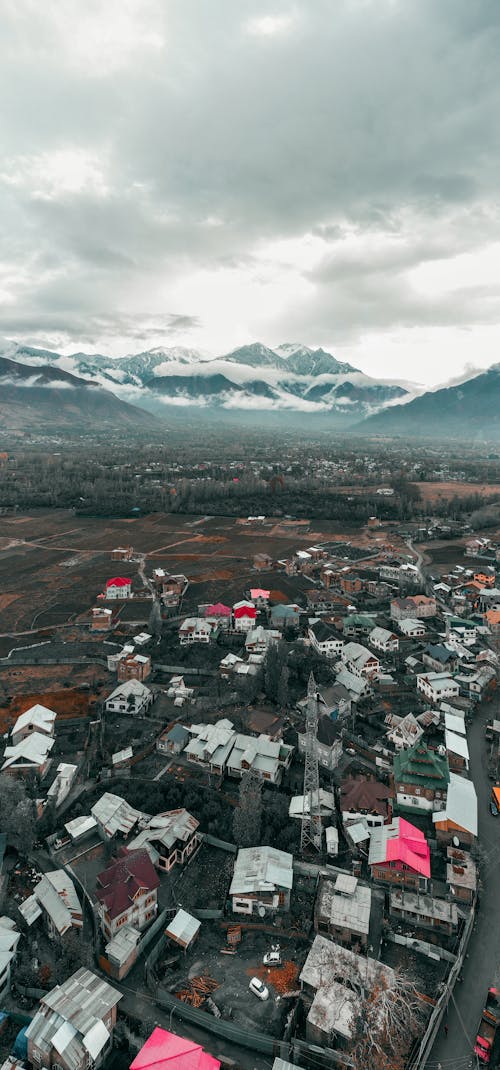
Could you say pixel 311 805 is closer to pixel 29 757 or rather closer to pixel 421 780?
pixel 421 780

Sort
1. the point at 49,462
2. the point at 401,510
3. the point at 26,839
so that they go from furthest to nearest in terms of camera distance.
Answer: the point at 49,462 < the point at 401,510 < the point at 26,839

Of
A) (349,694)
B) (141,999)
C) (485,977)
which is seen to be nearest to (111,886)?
(141,999)

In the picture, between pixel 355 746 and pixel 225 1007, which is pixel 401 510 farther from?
pixel 225 1007

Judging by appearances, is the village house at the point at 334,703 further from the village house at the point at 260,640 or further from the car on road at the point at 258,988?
the car on road at the point at 258,988

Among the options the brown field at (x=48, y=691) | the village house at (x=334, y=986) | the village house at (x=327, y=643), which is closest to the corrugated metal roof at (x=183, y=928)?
the village house at (x=334, y=986)

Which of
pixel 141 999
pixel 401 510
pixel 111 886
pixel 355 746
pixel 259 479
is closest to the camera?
pixel 141 999

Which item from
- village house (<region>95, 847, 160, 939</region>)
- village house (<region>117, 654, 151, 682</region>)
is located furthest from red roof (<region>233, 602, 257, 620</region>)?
village house (<region>95, 847, 160, 939</region>)
